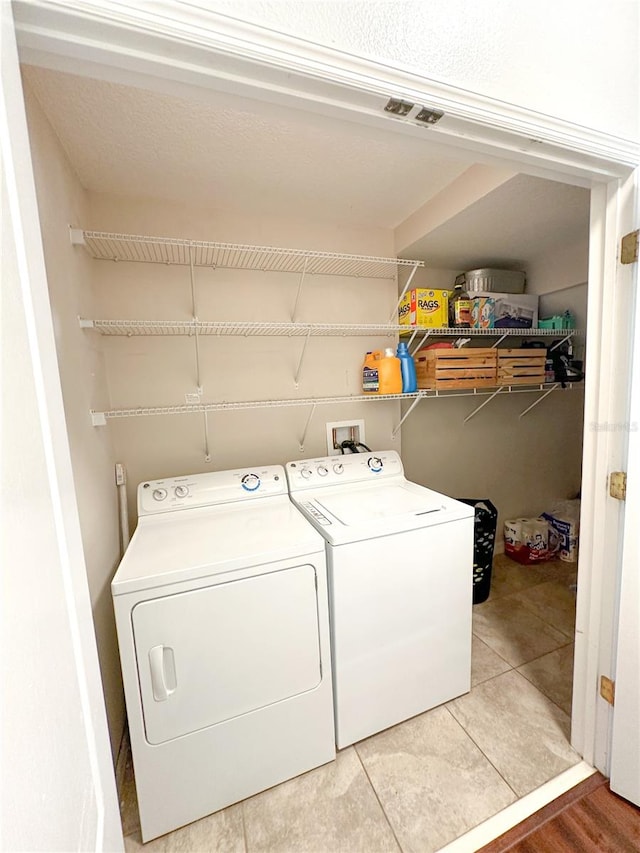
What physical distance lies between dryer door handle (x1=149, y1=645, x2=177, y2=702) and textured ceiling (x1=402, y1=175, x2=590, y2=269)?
237 cm

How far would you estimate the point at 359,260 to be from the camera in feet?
6.79

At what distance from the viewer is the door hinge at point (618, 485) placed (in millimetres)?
1187

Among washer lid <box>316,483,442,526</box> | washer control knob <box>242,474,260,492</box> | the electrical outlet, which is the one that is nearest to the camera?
washer lid <box>316,483,442,526</box>

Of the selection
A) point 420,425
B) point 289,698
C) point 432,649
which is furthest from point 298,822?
point 420,425

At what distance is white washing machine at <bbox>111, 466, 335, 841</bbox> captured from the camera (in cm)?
116

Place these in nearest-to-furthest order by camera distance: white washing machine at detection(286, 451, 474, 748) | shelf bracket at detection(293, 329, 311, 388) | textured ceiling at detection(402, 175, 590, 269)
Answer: white washing machine at detection(286, 451, 474, 748) < textured ceiling at detection(402, 175, 590, 269) < shelf bracket at detection(293, 329, 311, 388)

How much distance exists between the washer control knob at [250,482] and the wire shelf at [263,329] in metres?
0.79

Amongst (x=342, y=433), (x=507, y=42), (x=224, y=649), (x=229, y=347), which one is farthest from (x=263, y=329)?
(x=224, y=649)

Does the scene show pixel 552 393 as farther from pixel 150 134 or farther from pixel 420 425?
pixel 150 134

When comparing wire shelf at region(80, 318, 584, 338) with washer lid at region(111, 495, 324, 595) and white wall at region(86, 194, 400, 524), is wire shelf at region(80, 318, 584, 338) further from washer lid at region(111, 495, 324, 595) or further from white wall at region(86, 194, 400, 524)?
washer lid at region(111, 495, 324, 595)

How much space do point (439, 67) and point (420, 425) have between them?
208 centimetres

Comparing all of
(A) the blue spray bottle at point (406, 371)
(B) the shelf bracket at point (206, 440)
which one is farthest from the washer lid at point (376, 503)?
(B) the shelf bracket at point (206, 440)

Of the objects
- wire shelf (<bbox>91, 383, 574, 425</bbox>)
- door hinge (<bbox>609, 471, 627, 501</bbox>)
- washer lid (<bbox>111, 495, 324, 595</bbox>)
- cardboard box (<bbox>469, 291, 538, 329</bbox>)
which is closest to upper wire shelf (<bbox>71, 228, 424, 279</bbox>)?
cardboard box (<bbox>469, 291, 538, 329</bbox>)

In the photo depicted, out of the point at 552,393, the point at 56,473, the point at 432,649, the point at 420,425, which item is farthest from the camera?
the point at 552,393
